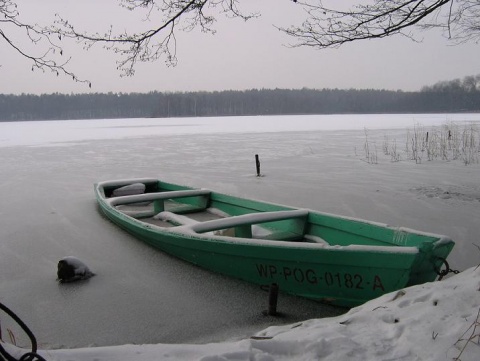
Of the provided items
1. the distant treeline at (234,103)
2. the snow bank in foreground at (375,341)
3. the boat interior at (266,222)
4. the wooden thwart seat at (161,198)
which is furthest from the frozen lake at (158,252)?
the distant treeline at (234,103)

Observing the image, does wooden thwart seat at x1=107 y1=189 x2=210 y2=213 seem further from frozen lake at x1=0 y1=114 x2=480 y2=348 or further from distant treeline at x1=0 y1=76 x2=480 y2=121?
distant treeline at x1=0 y1=76 x2=480 y2=121

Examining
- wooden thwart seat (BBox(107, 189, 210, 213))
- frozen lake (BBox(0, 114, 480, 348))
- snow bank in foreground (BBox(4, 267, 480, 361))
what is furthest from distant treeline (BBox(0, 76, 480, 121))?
snow bank in foreground (BBox(4, 267, 480, 361))

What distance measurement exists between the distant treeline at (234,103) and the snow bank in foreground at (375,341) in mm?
94239

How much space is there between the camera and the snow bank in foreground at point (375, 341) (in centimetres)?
213

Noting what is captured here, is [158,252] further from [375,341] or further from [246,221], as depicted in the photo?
[375,341]

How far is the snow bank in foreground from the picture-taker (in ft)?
6.98

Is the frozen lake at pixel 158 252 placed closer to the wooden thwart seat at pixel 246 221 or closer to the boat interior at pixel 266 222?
the wooden thwart seat at pixel 246 221

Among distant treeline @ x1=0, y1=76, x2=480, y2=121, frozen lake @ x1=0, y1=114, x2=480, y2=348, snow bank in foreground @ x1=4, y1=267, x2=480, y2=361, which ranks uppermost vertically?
distant treeline @ x1=0, y1=76, x2=480, y2=121

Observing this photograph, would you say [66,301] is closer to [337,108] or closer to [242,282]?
[242,282]

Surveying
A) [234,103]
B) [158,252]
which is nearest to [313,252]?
[158,252]

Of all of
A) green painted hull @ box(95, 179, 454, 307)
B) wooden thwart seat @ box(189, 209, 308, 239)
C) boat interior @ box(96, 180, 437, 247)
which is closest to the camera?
green painted hull @ box(95, 179, 454, 307)

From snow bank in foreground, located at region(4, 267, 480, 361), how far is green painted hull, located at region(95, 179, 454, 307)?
56cm

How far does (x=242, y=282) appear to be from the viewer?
13.7ft

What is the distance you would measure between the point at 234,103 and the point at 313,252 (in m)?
98.4
